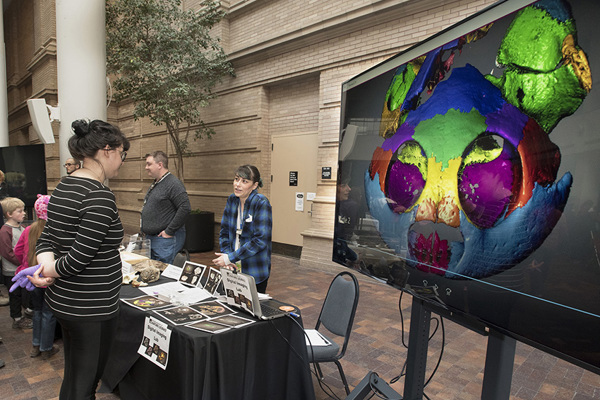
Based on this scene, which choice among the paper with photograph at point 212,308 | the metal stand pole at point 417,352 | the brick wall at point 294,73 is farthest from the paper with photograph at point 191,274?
the brick wall at point 294,73

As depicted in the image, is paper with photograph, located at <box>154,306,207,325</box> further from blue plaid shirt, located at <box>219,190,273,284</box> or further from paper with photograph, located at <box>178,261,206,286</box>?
blue plaid shirt, located at <box>219,190,273,284</box>

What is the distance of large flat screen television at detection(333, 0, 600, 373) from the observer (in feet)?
3.58

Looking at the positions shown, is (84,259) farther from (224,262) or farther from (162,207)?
(162,207)

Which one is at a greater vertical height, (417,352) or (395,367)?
(417,352)

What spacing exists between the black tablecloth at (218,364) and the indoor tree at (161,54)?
20.4 feet

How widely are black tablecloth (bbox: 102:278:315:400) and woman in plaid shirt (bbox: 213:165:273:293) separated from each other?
914mm

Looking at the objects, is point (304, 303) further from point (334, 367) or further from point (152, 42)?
point (152, 42)

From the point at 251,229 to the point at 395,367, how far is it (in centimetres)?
186

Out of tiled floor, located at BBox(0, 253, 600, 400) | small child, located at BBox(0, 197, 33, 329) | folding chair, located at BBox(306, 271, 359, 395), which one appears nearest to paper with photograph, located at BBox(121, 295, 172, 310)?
tiled floor, located at BBox(0, 253, 600, 400)

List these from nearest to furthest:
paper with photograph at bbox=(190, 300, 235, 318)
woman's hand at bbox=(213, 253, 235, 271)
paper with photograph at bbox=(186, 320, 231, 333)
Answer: paper with photograph at bbox=(186, 320, 231, 333) → paper with photograph at bbox=(190, 300, 235, 318) → woman's hand at bbox=(213, 253, 235, 271)

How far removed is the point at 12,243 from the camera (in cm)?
391

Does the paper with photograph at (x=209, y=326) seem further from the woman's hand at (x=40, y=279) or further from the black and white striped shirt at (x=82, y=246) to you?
the woman's hand at (x=40, y=279)

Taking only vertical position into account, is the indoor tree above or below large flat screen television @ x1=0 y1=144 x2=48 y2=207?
above

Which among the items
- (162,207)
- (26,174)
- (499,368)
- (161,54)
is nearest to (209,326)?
(499,368)
